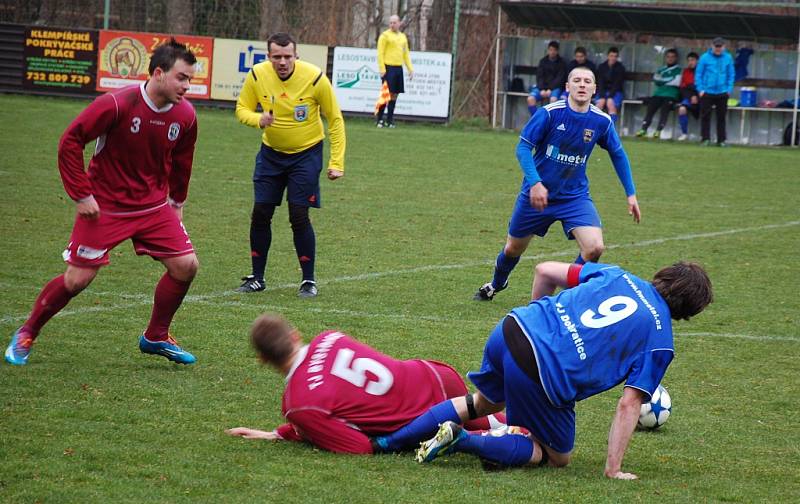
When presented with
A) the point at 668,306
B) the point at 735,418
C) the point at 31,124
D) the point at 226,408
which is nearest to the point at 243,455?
the point at 226,408

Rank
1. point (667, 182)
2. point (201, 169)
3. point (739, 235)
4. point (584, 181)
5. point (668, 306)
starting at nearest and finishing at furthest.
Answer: point (668, 306) < point (584, 181) < point (739, 235) < point (201, 169) < point (667, 182)

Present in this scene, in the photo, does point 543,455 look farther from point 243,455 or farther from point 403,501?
point 243,455

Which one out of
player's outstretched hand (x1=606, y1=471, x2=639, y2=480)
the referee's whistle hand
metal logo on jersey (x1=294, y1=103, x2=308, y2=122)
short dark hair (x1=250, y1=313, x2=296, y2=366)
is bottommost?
player's outstretched hand (x1=606, y1=471, x2=639, y2=480)

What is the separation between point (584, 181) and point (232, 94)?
1664cm

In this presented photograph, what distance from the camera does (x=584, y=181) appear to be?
27.6 ft

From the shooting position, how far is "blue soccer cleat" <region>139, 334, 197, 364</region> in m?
6.34

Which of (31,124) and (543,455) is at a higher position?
(31,124)

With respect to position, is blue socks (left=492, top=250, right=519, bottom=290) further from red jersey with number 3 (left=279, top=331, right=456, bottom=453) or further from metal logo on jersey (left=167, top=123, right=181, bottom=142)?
red jersey with number 3 (left=279, top=331, right=456, bottom=453)

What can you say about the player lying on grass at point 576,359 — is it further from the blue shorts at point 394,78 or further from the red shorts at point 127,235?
the blue shorts at point 394,78

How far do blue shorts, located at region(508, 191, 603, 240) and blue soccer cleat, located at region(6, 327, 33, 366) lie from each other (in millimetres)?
3716

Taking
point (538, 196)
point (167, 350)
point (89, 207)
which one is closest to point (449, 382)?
point (167, 350)

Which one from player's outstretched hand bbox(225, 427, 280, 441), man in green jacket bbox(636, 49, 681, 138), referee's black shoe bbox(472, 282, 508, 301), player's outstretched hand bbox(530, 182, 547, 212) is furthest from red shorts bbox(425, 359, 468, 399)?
man in green jacket bbox(636, 49, 681, 138)

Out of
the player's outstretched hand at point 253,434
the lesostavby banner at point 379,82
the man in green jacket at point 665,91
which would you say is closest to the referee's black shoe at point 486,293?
the player's outstretched hand at point 253,434

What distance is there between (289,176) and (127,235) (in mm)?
2714
